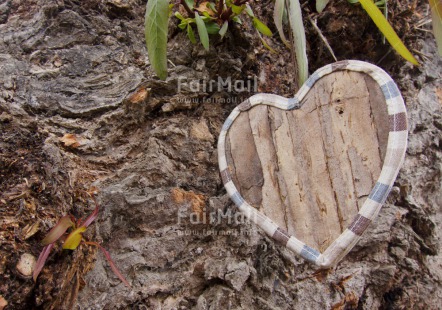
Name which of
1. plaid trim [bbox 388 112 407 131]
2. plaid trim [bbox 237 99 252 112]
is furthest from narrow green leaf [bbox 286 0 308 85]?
plaid trim [bbox 388 112 407 131]

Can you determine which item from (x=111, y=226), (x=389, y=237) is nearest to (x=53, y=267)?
(x=111, y=226)

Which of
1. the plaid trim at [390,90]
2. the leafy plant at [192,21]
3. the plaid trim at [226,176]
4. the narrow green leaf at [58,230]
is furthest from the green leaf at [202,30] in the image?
the narrow green leaf at [58,230]

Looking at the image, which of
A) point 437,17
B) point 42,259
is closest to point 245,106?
point 437,17

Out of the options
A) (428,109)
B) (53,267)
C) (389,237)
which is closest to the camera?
(53,267)

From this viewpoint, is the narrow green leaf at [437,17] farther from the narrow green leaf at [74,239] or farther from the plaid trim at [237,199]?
the narrow green leaf at [74,239]

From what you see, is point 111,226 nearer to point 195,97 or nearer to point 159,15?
point 195,97

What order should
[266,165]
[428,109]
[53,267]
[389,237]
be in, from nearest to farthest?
[53,267] → [266,165] → [389,237] → [428,109]

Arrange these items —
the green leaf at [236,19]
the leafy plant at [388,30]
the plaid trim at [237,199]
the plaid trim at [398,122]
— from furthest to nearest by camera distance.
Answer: the green leaf at [236,19] < the plaid trim at [237,199] < the leafy plant at [388,30] < the plaid trim at [398,122]
